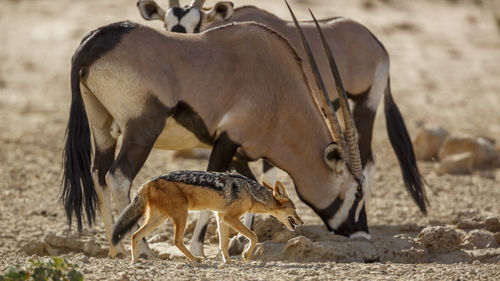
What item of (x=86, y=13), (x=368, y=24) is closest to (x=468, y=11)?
(x=368, y=24)

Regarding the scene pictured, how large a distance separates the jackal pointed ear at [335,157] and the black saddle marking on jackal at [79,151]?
2025 mm

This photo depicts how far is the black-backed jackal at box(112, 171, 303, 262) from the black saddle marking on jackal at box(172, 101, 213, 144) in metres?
1.09

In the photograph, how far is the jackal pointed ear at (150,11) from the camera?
11.1 metres

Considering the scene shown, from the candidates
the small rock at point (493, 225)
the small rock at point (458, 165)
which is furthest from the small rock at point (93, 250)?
the small rock at point (458, 165)

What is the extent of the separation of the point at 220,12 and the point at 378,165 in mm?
4291

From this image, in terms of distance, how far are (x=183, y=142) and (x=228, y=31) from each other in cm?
110

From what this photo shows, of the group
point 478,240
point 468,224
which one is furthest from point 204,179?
point 468,224

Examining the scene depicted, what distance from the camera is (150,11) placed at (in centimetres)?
1116

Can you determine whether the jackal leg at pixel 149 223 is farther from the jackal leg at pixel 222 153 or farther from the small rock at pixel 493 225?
the small rock at pixel 493 225

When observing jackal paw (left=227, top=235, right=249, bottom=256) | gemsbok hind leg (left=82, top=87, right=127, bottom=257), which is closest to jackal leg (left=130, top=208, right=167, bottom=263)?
gemsbok hind leg (left=82, top=87, right=127, bottom=257)

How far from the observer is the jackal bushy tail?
24.1 feet

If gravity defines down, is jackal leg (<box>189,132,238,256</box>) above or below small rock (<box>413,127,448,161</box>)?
above

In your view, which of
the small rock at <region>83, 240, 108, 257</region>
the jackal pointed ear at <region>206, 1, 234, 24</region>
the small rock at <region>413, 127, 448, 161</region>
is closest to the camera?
the small rock at <region>83, 240, 108, 257</region>

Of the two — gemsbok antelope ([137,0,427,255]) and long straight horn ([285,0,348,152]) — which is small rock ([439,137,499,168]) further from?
long straight horn ([285,0,348,152])
